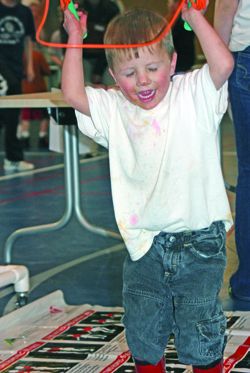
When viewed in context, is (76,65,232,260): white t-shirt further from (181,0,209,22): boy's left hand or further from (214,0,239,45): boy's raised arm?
(214,0,239,45): boy's raised arm

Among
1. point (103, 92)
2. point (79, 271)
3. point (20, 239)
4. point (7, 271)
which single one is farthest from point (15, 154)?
point (103, 92)

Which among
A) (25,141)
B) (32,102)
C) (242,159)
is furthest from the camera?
(25,141)

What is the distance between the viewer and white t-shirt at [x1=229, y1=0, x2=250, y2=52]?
10.2ft

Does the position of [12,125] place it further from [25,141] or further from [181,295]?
[181,295]

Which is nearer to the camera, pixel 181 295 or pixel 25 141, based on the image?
pixel 181 295

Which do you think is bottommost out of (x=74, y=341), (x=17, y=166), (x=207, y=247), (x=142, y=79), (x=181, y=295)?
(x=74, y=341)

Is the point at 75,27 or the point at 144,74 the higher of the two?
the point at 75,27

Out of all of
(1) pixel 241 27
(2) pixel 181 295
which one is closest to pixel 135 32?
(2) pixel 181 295

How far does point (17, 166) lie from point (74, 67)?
5.65 m

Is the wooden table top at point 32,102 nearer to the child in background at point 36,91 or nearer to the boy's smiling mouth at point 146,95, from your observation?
the boy's smiling mouth at point 146,95

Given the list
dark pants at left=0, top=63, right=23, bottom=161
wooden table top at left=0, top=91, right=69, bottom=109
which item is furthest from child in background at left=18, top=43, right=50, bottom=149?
wooden table top at left=0, top=91, right=69, bottom=109

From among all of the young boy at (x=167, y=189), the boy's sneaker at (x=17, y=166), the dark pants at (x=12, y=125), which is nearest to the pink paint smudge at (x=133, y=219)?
the young boy at (x=167, y=189)

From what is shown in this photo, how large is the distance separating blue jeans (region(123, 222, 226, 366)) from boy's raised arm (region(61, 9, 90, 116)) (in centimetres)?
39

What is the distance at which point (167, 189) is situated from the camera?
2131 mm
